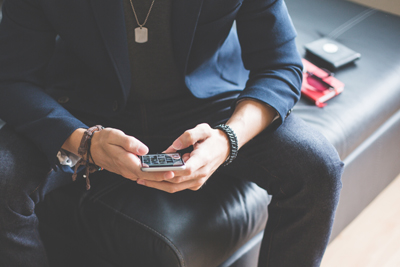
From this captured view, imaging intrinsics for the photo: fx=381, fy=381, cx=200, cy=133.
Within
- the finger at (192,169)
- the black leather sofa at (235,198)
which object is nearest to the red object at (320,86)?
the black leather sofa at (235,198)

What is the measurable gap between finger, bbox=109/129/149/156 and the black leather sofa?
0.68 feet

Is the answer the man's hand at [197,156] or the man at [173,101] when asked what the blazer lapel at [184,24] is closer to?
the man at [173,101]

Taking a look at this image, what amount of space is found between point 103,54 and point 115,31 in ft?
0.24

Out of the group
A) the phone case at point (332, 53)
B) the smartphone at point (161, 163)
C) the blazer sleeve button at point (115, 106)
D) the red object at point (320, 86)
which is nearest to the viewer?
the smartphone at point (161, 163)

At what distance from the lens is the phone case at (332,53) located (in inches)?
54.3

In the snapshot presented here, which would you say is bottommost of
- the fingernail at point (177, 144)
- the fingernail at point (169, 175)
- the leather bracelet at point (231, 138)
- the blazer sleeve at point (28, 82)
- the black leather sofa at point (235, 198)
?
the black leather sofa at point (235, 198)

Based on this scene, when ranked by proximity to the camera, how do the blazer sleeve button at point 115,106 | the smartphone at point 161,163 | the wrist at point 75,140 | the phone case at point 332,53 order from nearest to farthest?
the smartphone at point 161,163 → the wrist at point 75,140 → the blazer sleeve button at point 115,106 → the phone case at point 332,53

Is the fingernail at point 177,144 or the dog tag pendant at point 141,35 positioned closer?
the fingernail at point 177,144

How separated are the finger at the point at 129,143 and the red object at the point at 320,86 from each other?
717mm

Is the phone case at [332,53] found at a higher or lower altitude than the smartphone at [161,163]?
lower

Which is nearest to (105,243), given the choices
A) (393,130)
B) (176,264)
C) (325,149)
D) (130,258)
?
(130,258)

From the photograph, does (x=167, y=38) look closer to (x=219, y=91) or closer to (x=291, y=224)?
(x=219, y=91)

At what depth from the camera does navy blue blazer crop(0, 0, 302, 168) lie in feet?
2.72

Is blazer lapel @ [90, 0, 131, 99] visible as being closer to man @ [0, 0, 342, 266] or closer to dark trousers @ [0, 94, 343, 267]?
man @ [0, 0, 342, 266]
